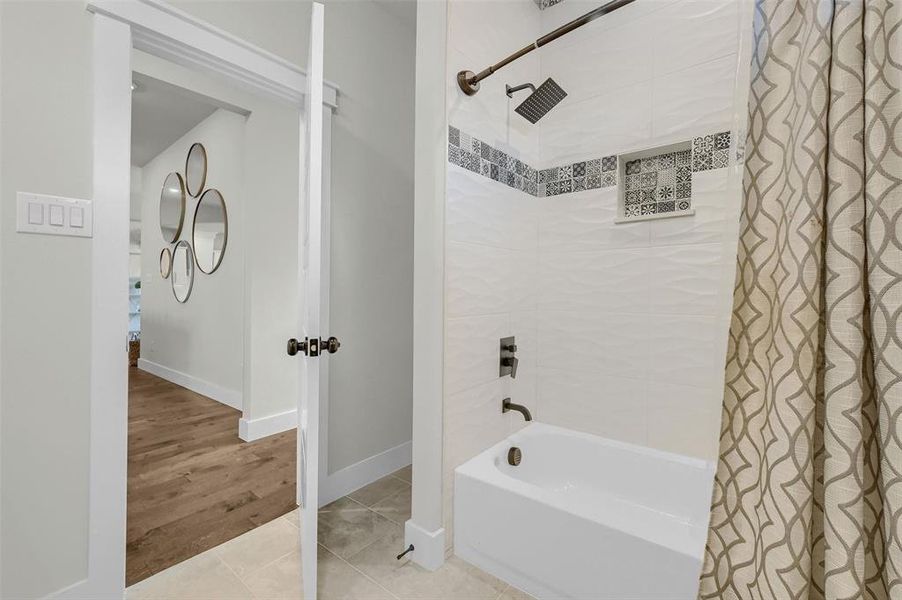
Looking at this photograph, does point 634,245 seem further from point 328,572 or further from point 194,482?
point 194,482

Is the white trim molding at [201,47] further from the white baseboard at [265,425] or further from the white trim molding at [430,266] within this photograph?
the white baseboard at [265,425]

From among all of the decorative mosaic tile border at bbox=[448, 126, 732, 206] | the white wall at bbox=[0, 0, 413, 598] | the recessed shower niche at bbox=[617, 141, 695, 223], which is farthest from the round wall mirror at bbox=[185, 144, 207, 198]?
the recessed shower niche at bbox=[617, 141, 695, 223]

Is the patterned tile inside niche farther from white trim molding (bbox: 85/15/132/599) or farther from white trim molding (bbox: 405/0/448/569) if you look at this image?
white trim molding (bbox: 85/15/132/599)

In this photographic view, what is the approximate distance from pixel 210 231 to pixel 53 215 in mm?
2712

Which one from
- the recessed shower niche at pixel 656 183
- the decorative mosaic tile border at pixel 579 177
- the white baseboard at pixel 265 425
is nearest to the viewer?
the recessed shower niche at pixel 656 183

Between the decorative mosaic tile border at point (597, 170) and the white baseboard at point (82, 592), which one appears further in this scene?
the decorative mosaic tile border at point (597, 170)

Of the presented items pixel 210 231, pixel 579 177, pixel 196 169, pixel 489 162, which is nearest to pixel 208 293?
pixel 210 231

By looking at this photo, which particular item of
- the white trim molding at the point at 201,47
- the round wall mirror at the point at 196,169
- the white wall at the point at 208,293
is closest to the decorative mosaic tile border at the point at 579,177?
the white trim molding at the point at 201,47

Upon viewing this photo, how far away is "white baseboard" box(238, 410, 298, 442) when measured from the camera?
9.45 feet

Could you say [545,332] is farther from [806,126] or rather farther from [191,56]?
[191,56]

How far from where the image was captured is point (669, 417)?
1824 mm

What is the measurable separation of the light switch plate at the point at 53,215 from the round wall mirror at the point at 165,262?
12.1 feet

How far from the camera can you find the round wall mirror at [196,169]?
377 centimetres

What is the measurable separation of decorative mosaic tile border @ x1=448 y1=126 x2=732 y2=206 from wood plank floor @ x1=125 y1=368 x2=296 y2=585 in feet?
6.40
